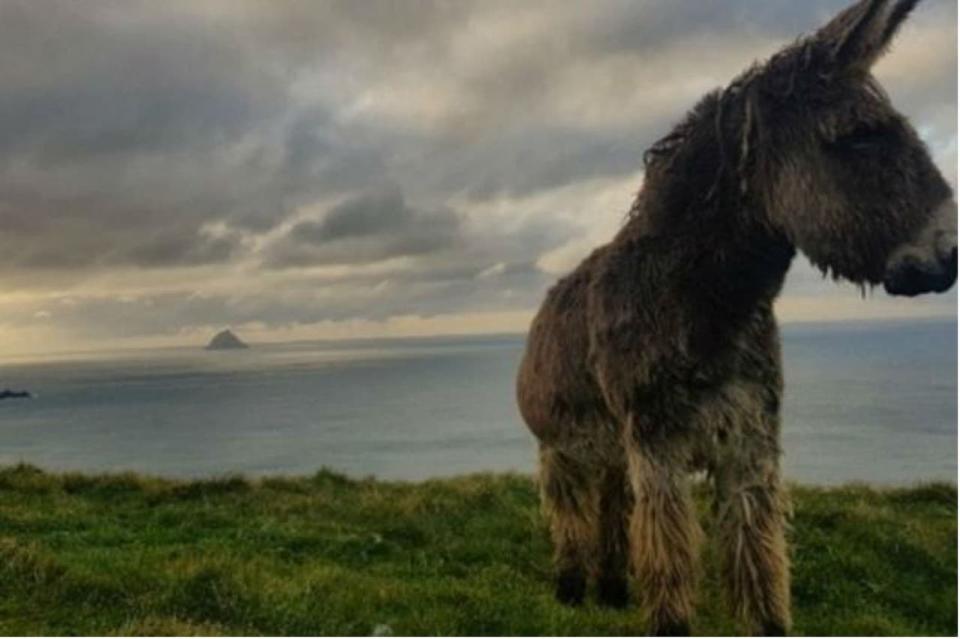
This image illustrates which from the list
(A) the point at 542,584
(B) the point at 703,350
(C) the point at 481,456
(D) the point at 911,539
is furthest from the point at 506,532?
(C) the point at 481,456

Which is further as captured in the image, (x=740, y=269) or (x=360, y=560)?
(x=360, y=560)

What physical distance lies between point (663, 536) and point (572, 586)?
2959mm

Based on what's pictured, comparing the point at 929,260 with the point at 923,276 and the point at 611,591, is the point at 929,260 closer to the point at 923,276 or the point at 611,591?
the point at 923,276

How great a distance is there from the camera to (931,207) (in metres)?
5.25

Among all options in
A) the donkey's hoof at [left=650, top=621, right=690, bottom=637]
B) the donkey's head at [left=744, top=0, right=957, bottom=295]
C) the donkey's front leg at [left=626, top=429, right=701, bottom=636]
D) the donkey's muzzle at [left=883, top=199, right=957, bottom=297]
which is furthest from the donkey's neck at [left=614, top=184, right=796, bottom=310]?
the donkey's hoof at [left=650, top=621, right=690, bottom=637]

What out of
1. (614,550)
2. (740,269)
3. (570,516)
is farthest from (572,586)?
(740,269)

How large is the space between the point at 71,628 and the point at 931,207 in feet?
23.7

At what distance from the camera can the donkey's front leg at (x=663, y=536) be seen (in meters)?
6.68

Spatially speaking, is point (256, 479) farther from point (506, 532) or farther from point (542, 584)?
point (542, 584)

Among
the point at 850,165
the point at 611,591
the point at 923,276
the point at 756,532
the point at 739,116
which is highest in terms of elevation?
the point at 739,116

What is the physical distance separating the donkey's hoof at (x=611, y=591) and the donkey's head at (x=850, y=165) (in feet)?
14.7

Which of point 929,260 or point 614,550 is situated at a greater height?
point 929,260

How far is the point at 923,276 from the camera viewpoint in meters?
5.09

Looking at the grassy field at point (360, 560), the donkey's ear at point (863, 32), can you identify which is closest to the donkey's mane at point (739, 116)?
the donkey's ear at point (863, 32)
